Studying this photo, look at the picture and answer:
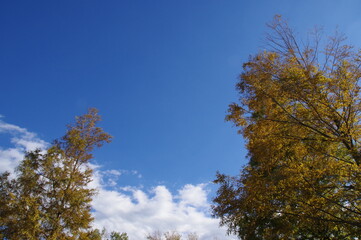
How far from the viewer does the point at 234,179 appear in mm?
6480

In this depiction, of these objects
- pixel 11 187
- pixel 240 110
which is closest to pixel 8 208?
pixel 11 187

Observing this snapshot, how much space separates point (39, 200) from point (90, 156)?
346 centimetres

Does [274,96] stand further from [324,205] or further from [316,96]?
[324,205]

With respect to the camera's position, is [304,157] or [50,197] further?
[50,197]

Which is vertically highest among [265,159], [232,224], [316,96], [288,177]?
[316,96]

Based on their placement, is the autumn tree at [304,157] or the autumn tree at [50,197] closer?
the autumn tree at [304,157]

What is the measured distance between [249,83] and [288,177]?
321 centimetres

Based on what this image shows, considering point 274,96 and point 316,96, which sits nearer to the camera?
point 316,96

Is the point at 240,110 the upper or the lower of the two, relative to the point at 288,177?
upper

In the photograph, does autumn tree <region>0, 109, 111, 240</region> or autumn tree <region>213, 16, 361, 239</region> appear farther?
autumn tree <region>0, 109, 111, 240</region>

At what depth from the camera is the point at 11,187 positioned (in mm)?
11711

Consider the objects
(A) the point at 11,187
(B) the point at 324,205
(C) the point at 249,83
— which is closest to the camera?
(B) the point at 324,205

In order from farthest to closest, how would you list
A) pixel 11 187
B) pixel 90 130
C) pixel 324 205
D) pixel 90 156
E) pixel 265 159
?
pixel 90 130
pixel 90 156
pixel 11 187
pixel 265 159
pixel 324 205

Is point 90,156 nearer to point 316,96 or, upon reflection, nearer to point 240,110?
point 240,110
